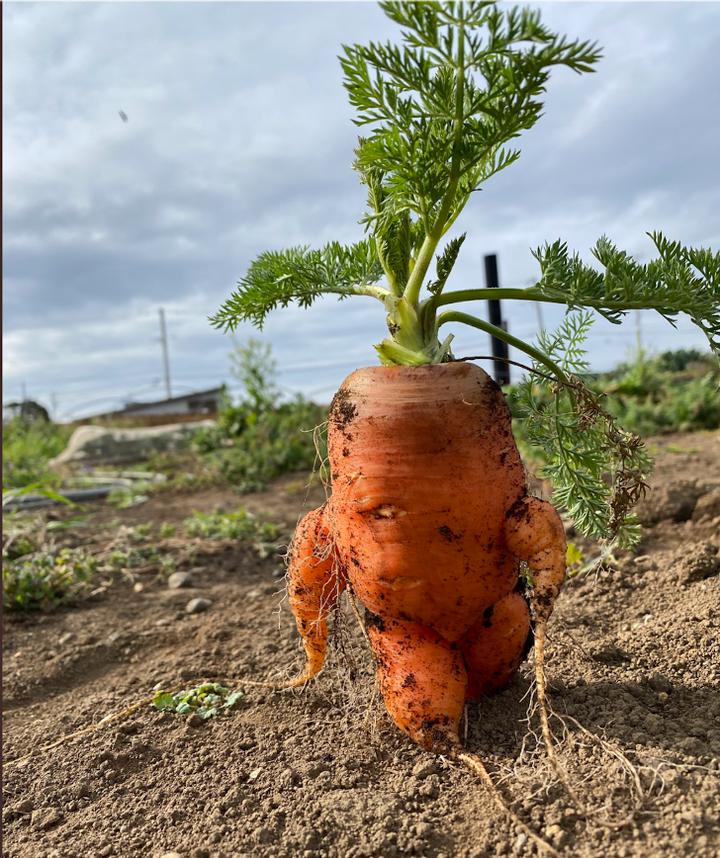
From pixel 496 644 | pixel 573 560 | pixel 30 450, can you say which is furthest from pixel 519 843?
pixel 30 450

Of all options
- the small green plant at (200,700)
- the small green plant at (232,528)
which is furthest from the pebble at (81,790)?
the small green plant at (232,528)

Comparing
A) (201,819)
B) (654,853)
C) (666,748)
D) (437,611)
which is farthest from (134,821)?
(666,748)

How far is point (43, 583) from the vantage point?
403 cm

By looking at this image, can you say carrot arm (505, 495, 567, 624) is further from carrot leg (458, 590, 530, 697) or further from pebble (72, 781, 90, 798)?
pebble (72, 781, 90, 798)

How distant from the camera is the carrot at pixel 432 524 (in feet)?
6.54

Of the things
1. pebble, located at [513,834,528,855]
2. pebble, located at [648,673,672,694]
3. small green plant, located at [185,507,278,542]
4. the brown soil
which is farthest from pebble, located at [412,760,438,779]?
small green plant, located at [185,507,278,542]

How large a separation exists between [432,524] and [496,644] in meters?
0.53

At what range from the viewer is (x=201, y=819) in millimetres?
1793

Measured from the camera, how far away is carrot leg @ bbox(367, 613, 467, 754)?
201 centimetres

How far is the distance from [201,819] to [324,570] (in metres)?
0.87

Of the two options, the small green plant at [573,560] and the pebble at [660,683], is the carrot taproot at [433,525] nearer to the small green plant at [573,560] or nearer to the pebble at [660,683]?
the pebble at [660,683]

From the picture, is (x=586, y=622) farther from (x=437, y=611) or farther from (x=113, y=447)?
(x=113, y=447)

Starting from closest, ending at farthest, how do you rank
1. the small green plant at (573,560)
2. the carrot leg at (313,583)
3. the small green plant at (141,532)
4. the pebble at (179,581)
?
the carrot leg at (313,583), the small green plant at (573,560), the pebble at (179,581), the small green plant at (141,532)

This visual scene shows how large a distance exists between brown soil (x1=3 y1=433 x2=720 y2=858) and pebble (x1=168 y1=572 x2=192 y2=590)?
83cm
